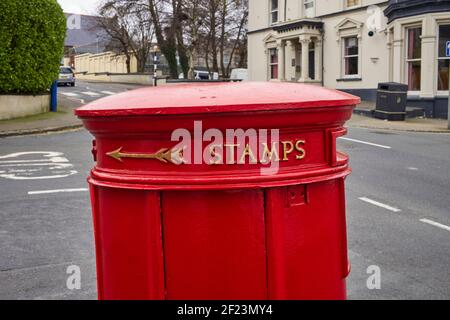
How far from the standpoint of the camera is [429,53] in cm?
2059

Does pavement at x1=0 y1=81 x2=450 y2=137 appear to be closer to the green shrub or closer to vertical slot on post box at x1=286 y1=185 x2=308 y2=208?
the green shrub

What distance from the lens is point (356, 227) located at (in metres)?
5.67

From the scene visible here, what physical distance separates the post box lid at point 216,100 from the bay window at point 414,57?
2086cm

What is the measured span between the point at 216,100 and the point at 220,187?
28cm

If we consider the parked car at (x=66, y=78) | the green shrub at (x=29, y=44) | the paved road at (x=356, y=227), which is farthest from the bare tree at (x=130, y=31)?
the paved road at (x=356, y=227)

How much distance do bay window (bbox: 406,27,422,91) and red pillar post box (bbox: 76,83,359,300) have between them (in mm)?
20919

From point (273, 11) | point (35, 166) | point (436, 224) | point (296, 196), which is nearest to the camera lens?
point (296, 196)

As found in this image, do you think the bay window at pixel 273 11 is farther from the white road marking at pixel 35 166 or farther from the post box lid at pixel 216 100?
the post box lid at pixel 216 100

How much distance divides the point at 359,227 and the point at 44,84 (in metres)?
15.4

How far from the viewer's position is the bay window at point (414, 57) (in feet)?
70.6

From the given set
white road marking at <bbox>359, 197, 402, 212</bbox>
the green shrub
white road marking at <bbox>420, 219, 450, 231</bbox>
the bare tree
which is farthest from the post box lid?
the bare tree

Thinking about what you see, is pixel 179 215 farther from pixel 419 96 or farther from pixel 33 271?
pixel 419 96

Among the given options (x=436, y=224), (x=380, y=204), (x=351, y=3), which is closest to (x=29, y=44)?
(x=380, y=204)

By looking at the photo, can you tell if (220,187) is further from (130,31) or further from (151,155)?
(130,31)
